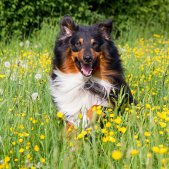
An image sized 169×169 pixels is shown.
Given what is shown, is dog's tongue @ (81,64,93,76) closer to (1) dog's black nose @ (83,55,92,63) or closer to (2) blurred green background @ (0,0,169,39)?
(1) dog's black nose @ (83,55,92,63)

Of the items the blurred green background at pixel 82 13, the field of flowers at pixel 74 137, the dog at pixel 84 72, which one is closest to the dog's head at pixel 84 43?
the dog at pixel 84 72

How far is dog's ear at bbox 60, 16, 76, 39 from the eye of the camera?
4.66 metres

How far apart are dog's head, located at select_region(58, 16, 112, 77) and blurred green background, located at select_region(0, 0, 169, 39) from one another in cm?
484

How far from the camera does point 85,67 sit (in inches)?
178

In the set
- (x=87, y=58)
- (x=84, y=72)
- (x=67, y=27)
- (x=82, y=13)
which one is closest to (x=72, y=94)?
(x=84, y=72)

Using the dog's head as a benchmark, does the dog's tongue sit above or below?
below

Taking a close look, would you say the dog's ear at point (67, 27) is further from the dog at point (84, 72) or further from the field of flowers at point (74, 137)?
the field of flowers at point (74, 137)

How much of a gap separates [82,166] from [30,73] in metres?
2.88

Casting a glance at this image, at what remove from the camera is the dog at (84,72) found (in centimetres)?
448

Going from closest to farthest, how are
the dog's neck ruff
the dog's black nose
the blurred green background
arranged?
the dog's black nose
the dog's neck ruff
the blurred green background

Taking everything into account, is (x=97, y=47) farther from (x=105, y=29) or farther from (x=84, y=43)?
(x=105, y=29)

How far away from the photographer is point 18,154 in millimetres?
3287

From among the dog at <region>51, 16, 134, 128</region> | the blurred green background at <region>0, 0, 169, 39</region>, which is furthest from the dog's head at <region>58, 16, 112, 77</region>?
the blurred green background at <region>0, 0, 169, 39</region>

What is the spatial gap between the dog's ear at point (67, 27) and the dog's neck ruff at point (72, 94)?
36cm
